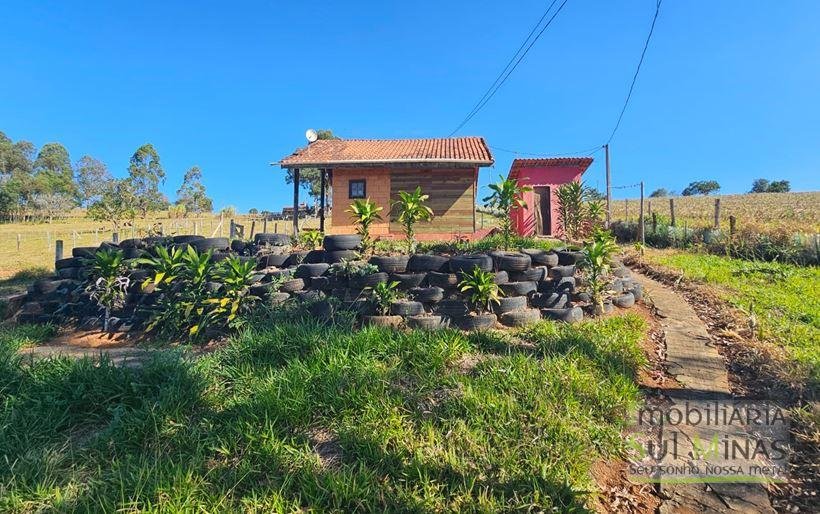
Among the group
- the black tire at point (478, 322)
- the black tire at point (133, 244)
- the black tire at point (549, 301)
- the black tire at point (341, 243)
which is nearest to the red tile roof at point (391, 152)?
the black tire at point (133, 244)

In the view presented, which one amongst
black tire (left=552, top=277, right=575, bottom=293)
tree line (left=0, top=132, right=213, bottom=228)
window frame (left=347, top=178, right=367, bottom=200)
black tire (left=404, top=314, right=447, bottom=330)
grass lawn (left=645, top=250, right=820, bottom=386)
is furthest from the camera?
tree line (left=0, top=132, right=213, bottom=228)

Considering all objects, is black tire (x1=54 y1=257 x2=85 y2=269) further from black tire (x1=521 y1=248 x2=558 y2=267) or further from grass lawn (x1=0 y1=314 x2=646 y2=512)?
black tire (x1=521 y1=248 x2=558 y2=267)

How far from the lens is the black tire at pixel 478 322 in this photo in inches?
184

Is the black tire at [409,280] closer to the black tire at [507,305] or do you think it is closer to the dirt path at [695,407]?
the black tire at [507,305]

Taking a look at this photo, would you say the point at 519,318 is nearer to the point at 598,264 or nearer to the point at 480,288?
the point at 480,288

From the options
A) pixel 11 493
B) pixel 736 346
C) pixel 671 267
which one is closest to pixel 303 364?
pixel 11 493

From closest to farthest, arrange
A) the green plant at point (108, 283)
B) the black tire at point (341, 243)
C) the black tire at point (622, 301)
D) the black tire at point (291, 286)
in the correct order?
the black tire at point (291, 286) → the black tire at point (341, 243) → the black tire at point (622, 301) → the green plant at point (108, 283)

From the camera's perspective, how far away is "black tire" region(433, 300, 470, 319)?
484 centimetres

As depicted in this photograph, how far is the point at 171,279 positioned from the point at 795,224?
1390 centimetres

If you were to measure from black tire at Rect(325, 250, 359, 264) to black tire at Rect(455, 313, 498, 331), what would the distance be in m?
1.78

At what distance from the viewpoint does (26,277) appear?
1080cm

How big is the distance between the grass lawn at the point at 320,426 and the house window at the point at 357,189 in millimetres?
7789

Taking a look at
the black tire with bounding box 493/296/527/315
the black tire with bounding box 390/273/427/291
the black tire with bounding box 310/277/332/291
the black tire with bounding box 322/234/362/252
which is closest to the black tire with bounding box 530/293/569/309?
the black tire with bounding box 493/296/527/315

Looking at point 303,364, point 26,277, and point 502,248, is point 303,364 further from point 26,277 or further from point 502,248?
point 26,277
